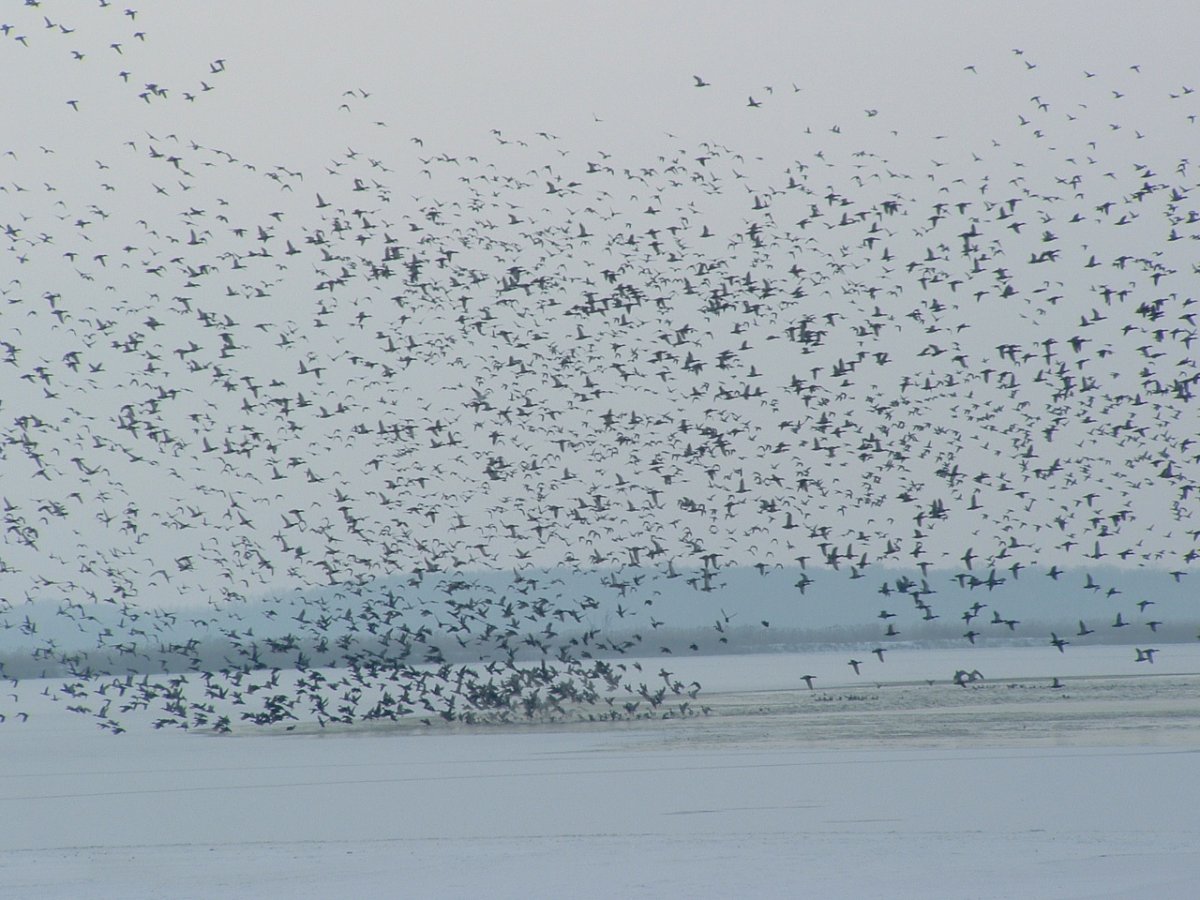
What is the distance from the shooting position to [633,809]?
20812 millimetres

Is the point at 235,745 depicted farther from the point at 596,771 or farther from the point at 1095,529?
the point at 1095,529

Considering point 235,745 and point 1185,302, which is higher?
point 1185,302

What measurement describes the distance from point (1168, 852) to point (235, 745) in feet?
68.1

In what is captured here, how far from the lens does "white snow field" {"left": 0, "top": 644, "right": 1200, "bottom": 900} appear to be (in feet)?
52.1

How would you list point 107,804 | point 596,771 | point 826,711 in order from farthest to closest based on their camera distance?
point 826,711 < point 596,771 < point 107,804

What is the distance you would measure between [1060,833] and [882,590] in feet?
19.0

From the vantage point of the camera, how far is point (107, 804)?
2295 centimetres

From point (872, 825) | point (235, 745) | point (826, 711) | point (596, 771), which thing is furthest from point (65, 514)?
point (872, 825)

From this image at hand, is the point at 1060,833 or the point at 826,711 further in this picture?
the point at 826,711

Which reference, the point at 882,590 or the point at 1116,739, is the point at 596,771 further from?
the point at 1116,739

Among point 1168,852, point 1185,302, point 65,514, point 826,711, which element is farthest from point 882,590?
point 65,514

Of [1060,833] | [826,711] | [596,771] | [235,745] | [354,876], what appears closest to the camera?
[354,876]

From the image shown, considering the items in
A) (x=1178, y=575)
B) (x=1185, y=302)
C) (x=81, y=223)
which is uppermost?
(x=81, y=223)

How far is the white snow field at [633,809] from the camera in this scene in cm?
1589
